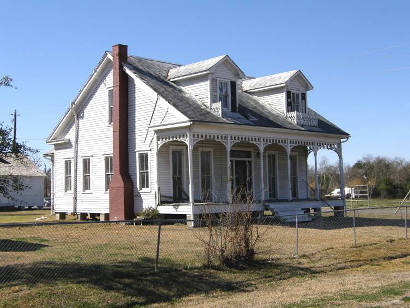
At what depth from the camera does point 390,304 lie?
9742 mm

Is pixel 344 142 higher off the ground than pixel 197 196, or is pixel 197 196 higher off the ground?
pixel 344 142

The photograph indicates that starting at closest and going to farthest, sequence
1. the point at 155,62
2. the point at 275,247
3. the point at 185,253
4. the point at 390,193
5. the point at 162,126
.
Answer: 1. the point at 185,253
2. the point at 275,247
3. the point at 162,126
4. the point at 155,62
5. the point at 390,193

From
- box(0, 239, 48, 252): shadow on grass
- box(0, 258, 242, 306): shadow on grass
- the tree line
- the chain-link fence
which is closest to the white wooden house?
the chain-link fence

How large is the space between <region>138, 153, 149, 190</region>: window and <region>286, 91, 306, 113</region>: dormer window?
29.4 ft

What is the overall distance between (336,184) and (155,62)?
64.9 m

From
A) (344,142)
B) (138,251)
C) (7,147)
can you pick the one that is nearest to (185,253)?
(138,251)

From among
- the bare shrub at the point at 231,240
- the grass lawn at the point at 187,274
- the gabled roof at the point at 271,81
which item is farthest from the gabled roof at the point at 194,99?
the bare shrub at the point at 231,240

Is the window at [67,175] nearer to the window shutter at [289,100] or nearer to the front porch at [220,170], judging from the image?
the front porch at [220,170]

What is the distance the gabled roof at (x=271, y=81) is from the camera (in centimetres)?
3007

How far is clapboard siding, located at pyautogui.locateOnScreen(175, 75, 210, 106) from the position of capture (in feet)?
85.2

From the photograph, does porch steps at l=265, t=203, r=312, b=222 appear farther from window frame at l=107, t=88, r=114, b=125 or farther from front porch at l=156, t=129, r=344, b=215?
window frame at l=107, t=88, r=114, b=125

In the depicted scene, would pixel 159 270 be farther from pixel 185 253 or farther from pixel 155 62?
pixel 155 62

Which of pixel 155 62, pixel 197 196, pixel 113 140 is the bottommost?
pixel 197 196

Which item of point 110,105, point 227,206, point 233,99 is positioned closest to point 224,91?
point 233,99
